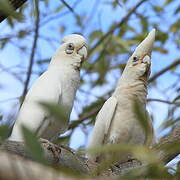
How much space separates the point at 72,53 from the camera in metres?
2.89

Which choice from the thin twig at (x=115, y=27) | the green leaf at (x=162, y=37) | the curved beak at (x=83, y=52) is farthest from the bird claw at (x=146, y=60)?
the green leaf at (x=162, y=37)

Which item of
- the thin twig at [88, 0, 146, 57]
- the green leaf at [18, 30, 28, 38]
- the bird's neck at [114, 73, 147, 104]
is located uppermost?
the thin twig at [88, 0, 146, 57]

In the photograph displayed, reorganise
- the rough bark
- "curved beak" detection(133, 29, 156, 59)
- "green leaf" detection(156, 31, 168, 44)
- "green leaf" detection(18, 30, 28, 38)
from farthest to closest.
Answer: "green leaf" detection(156, 31, 168, 44) < "green leaf" detection(18, 30, 28, 38) < "curved beak" detection(133, 29, 156, 59) < the rough bark

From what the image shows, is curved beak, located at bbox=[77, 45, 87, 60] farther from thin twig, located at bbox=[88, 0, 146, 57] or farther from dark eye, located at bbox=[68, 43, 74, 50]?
thin twig, located at bbox=[88, 0, 146, 57]

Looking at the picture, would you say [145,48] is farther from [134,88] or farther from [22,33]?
[22,33]

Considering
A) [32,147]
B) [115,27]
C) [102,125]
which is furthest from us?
[115,27]

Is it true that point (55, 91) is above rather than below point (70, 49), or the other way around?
below

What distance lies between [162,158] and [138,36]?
2.88m

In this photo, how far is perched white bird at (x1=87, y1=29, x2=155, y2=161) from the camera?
274 centimetres

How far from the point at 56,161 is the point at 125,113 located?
106 cm

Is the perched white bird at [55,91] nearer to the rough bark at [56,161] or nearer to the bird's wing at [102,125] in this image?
the bird's wing at [102,125]

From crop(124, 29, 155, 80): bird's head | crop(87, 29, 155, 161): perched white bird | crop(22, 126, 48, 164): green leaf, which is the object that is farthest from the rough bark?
crop(124, 29, 155, 80): bird's head

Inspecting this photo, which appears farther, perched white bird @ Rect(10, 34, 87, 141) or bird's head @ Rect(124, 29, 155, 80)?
bird's head @ Rect(124, 29, 155, 80)

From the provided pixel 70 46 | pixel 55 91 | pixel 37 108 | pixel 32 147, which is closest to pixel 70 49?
pixel 70 46
